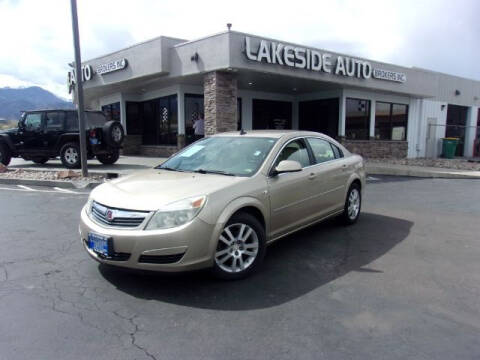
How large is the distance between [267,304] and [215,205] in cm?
101

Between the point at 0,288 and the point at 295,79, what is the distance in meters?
13.1

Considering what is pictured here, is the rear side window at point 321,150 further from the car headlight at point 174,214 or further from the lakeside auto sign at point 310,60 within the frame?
the lakeside auto sign at point 310,60

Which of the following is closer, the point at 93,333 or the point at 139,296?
the point at 93,333

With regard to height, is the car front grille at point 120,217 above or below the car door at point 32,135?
below

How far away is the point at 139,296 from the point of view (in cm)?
352

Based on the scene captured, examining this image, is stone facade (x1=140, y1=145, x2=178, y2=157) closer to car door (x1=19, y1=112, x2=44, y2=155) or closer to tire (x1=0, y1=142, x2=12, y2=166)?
car door (x1=19, y1=112, x2=44, y2=155)

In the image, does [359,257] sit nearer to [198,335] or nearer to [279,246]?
[279,246]

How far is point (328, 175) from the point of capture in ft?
17.6

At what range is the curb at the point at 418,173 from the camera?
13.5 metres

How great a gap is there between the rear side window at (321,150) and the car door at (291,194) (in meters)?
0.19

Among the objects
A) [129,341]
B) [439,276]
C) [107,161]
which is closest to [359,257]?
[439,276]

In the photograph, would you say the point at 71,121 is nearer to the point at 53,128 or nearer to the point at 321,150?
the point at 53,128

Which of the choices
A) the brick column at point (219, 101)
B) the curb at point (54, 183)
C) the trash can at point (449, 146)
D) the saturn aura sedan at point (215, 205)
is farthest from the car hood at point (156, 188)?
the trash can at point (449, 146)

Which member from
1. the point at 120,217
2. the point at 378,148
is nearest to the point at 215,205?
the point at 120,217
